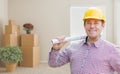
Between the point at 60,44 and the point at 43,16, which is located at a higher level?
the point at 43,16

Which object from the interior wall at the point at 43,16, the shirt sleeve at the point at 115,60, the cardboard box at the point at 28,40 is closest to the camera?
the shirt sleeve at the point at 115,60

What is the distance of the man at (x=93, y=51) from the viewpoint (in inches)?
42.5

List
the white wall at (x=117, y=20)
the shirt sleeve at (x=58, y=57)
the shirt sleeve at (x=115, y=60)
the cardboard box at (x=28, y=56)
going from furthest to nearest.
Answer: the white wall at (x=117, y=20) → the cardboard box at (x=28, y=56) → the shirt sleeve at (x=58, y=57) → the shirt sleeve at (x=115, y=60)

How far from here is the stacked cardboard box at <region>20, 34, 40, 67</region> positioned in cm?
615

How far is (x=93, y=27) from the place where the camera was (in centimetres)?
111

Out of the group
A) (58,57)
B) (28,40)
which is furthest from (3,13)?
(58,57)

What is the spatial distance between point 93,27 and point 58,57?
246mm

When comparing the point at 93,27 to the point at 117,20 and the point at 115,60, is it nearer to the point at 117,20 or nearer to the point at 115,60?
the point at 115,60

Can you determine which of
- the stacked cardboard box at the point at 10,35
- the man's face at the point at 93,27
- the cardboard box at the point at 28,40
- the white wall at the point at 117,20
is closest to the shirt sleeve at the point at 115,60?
the man's face at the point at 93,27

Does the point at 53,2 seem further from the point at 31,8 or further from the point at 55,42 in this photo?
the point at 55,42

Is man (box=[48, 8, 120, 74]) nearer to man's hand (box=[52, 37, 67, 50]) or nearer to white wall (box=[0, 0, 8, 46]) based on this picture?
man's hand (box=[52, 37, 67, 50])

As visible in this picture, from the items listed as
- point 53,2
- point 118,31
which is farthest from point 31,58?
point 118,31

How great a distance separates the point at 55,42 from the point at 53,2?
594cm

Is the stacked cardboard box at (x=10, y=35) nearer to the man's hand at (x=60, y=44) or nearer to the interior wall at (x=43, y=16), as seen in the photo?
the interior wall at (x=43, y=16)
